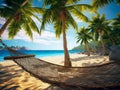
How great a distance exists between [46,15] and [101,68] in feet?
13.9

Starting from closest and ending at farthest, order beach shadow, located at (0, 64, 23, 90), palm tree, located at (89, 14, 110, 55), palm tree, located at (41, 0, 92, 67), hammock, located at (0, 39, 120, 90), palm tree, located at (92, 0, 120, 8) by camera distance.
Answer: hammock, located at (0, 39, 120, 90) < beach shadow, located at (0, 64, 23, 90) < palm tree, located at (41, 0, 92, 67) < palm tree, located at (92, 0, 120, 8) < palm tree, located at (89, 14, 110, 55)

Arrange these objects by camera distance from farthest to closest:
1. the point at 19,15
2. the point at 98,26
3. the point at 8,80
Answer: the point at 98,26, the point at 19,15, the point at 8,80

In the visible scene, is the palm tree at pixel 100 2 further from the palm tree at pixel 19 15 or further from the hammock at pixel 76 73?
the hammock at pixel 76 73

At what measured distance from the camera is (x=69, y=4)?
25.9 feet

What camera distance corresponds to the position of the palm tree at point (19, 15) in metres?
8.25

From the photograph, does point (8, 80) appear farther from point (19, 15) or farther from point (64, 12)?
point (19, 15)

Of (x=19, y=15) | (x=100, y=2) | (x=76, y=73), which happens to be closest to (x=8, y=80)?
(x=76, y=73)

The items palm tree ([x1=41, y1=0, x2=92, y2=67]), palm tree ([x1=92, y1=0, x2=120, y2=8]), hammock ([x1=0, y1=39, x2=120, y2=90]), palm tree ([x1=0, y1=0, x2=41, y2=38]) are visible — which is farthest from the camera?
palm tree ([x1=0, y1=0, x2=41, y2=38])

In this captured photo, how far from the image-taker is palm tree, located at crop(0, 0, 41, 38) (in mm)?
8250

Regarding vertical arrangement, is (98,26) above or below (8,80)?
above

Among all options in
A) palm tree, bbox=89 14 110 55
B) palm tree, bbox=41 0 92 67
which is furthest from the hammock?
palm tree, bbox=89 14 110 55

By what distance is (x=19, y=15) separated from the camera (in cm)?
884

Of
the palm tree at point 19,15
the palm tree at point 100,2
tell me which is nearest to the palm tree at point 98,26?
the palm tree at point 100,2

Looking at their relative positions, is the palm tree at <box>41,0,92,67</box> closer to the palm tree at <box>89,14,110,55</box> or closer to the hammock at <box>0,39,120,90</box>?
the hammock at <box>0,39,120,90</box>
